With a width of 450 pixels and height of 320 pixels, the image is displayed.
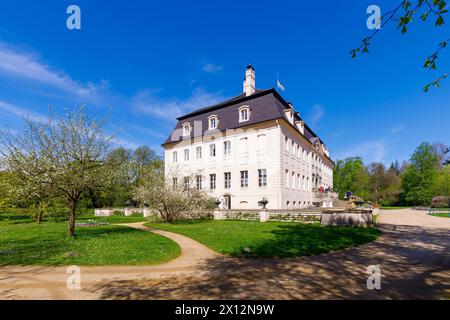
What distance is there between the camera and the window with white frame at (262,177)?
27.3m

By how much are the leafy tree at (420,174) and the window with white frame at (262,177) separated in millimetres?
43671

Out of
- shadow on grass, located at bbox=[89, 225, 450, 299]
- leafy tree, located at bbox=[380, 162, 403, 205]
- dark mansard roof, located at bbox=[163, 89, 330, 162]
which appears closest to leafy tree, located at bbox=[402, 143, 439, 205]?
leafy tree, located at bbox=[380, 162, 403, 205]

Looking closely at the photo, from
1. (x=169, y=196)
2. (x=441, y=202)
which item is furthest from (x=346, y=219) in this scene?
(x=441, y=202)

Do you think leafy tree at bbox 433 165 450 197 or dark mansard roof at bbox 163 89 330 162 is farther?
leafy tree at bbox 433 165 450 197

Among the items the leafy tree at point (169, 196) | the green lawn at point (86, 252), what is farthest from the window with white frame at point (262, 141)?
the green lawn at point (86, 252)

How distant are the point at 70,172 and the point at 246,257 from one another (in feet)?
29.7

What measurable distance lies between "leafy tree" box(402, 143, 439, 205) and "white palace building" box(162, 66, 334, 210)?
111 ft

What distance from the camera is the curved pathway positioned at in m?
5.05

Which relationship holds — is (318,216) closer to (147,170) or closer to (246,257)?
(246,257)

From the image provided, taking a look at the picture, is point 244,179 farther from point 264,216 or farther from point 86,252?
point 86,252

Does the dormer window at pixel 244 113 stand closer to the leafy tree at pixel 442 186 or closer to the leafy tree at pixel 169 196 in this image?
the leafy tree at pixel 169 196

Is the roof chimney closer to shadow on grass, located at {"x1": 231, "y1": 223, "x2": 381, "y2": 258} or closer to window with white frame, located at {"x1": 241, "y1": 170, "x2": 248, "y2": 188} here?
window with white frame, located at {"x1": 241, "y1": 170, "x2": 248, "y2": 188}

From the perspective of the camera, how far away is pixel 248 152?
28.9 m

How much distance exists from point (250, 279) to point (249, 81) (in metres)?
29.6
